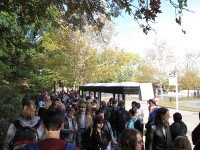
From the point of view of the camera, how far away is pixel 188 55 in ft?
206

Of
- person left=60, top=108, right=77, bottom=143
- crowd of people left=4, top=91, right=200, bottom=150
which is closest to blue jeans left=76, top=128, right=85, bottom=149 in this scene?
crowd of people left=4, top=91, right=200, bottom=150

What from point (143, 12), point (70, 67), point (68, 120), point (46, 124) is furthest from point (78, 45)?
point (46, 124)

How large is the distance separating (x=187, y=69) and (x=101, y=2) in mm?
58074

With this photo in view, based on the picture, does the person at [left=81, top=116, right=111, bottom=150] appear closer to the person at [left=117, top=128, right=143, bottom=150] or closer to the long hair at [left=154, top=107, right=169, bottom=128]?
the long hair at [left=154, top=107, right=169, bottom=128]

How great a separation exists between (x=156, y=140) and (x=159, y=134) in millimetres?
117

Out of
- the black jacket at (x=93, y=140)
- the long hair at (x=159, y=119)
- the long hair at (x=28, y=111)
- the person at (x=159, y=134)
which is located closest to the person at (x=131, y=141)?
the long hair at (x=28, y=111)

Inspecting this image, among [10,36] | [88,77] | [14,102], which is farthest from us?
[88,77]

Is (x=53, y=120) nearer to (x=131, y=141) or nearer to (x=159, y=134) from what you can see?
(x=131, y=141)

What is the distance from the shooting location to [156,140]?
569cm

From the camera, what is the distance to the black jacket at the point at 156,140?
566 centimetres

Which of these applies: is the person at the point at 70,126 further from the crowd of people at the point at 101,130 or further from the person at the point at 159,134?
the person at the point at 159,134

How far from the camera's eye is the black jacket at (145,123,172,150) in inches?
223

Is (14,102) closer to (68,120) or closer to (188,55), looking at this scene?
(68,120)

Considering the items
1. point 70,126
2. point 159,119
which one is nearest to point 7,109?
point 70,126
